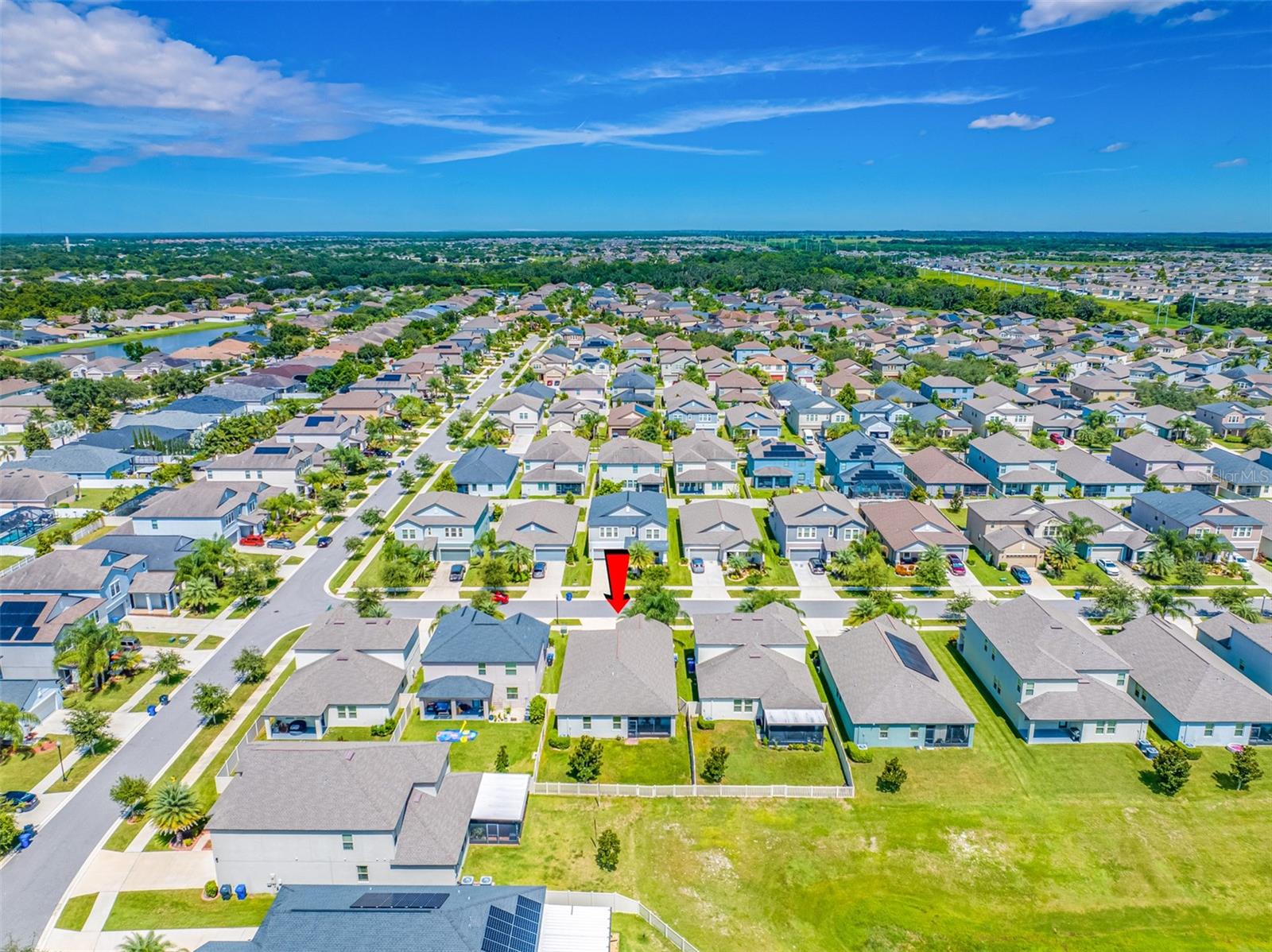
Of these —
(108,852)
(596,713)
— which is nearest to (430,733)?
(596,713)

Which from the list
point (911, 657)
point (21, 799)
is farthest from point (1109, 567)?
point (21, 799)

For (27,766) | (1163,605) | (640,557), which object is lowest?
(27,766)

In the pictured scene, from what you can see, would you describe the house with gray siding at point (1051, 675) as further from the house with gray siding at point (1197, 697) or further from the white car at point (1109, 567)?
the white car at point (1109, 567)

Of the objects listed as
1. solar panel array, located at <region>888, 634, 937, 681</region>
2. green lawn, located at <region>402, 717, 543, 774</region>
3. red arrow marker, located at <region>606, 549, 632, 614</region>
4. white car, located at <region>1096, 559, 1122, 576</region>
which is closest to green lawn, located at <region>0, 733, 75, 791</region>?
green lawn, located at <region>402, 717, 543, 774</region>

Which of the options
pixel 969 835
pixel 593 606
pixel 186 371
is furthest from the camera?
pixel 186 371

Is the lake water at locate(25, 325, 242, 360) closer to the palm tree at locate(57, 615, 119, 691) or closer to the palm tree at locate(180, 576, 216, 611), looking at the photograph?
the palm tree at locate(180, 576, 216, 611)

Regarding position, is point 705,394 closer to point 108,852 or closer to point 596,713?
point 596,713

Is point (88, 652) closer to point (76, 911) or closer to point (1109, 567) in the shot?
point (76, 911)
